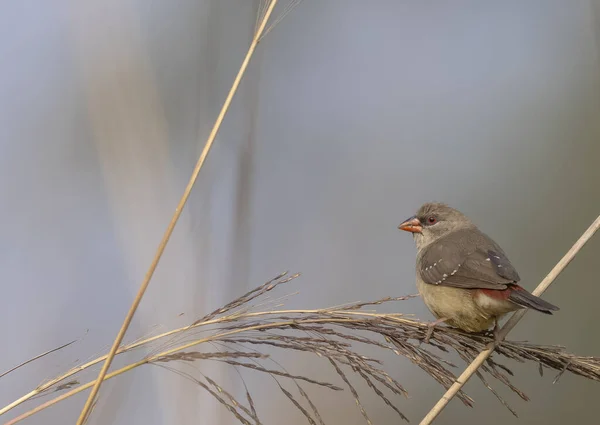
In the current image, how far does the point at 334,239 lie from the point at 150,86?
116 centimetres

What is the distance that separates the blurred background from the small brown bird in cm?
51

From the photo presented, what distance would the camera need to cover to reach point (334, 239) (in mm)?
3094

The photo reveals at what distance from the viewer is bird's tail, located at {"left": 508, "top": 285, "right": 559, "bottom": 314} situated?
5.23 feet

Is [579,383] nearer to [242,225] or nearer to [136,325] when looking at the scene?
[242,225]

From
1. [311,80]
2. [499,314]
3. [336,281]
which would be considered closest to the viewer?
[499,314]

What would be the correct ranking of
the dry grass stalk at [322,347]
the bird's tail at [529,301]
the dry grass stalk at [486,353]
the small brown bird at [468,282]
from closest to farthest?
1. the dry grass stalk at [322,347]
2. the dry grass stalk at [486,353]
3. the bird's tail at [529,301]
4. the small brown bird at [468,282]

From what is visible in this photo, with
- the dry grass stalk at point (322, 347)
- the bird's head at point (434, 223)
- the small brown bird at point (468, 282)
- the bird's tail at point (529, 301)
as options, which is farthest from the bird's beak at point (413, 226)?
the dry grass stalk at point (322, 347)

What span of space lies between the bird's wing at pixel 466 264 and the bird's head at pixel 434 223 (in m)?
0.15

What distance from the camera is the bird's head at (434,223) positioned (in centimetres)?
273

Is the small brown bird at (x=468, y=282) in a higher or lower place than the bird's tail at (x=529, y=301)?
lower

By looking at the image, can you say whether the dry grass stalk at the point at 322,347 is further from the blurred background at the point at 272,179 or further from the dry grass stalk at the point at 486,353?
the blurred background at the point at 272,179

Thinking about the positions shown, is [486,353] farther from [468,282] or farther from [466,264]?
[466,264]

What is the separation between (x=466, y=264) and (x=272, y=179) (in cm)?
114

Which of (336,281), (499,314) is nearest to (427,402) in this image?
(336,281)
